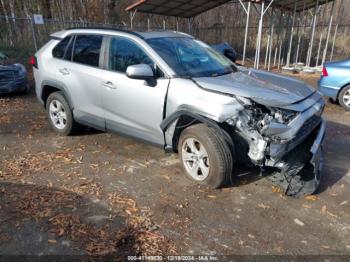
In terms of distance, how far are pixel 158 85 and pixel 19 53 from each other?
40.2ft

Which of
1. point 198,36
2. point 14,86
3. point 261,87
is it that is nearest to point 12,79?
point 14,86

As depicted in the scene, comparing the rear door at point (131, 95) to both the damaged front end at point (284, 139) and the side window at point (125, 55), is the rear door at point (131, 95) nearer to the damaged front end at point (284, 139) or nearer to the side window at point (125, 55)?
the side window at point (125, 55)

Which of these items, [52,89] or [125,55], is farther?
[52,89]

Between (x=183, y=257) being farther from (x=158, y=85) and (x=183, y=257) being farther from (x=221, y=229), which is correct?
(x=158, y=85)

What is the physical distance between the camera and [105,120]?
204 inches

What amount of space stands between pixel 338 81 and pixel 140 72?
6092 millimetres

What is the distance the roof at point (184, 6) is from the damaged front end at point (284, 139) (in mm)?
11447

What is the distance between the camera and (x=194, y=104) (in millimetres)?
4109

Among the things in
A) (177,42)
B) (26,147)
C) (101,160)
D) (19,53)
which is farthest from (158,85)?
(19,53)

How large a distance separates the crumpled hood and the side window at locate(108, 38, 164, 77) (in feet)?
2.67

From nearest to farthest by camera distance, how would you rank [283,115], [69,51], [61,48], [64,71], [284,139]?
[284,139] → [283,115] → [64,71] → [69,51] → [61,48]

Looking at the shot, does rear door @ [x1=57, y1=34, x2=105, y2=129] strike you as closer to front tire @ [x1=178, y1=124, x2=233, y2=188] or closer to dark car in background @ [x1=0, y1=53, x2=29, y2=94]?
front tire @ [x1=178, y1=124, x2=233, y2=188]

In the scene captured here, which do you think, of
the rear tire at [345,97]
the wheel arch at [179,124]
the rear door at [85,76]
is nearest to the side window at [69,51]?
the rear door at [85,76]

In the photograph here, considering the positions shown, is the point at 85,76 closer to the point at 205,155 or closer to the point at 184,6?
the point at 205,155
